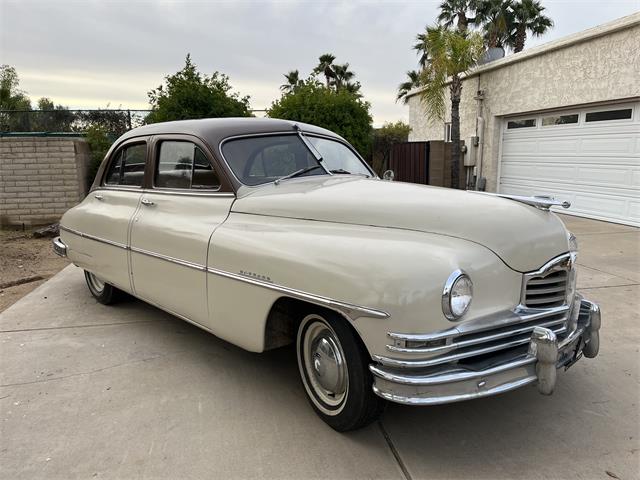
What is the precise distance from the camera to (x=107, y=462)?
2.52 meters

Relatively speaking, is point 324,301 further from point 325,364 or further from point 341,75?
point 341,75

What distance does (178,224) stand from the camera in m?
3.60

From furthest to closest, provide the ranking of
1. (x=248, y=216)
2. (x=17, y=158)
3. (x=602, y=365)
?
1. (x=17, y=158)
2. (x=602, y=365)
3. (x=248, y=216)

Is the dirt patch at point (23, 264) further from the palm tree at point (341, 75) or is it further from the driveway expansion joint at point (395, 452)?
the palm tree at point (341, 75)

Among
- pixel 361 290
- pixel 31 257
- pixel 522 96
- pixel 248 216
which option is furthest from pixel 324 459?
pixel 522 96

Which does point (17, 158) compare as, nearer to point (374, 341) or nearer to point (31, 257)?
point (31, 257)

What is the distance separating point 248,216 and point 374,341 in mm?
1317

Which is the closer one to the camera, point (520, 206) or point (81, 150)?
point (520, 206)

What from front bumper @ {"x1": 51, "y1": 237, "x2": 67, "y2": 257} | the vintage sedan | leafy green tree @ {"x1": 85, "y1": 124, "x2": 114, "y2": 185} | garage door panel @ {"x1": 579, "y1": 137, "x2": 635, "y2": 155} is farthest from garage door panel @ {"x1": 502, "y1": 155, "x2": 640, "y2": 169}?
leafy green tree @ {"x1": 85, "y1": 124, "x2": 114, "y2": 185}

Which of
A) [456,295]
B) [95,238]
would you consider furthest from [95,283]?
[456,295]

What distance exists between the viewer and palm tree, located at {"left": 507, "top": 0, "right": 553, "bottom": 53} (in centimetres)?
2298

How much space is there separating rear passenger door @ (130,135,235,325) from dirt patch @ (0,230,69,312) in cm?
244

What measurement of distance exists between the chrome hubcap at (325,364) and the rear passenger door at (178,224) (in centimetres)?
85

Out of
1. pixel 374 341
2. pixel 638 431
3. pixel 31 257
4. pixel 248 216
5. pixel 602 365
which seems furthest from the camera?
pixel 31 257
